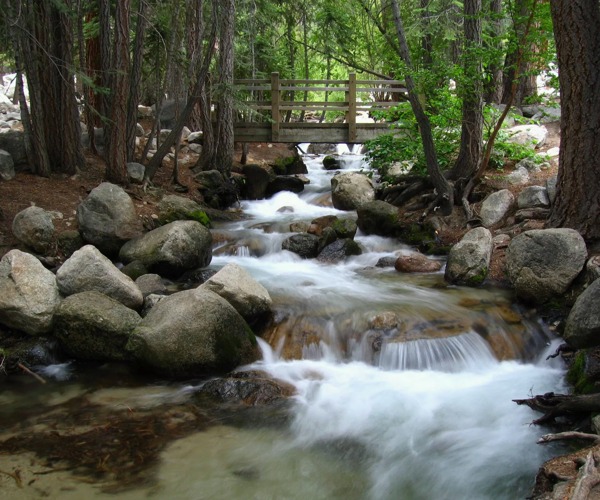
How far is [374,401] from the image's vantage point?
6.00 meters

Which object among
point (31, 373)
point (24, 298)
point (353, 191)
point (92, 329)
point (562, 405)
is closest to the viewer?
point (562, 405)

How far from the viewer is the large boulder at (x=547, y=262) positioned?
7289mm

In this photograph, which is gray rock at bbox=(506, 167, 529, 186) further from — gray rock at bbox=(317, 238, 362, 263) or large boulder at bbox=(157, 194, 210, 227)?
large boulder at bbox=(157, 194, 210, 227)

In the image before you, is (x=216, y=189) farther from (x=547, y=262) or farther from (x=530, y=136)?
(x=547, y=262)

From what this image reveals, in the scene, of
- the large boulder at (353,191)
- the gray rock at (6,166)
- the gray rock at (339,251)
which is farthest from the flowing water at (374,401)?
the gray rock at (6,166)

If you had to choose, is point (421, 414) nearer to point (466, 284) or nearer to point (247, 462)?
point (247, 462)

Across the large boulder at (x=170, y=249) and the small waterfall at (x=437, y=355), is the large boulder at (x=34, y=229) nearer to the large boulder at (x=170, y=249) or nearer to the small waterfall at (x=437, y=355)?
the large boulder at (x=170, y=249)

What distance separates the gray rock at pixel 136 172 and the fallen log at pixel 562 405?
886 centimetres

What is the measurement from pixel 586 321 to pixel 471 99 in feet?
16.8

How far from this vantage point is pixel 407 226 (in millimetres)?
10867

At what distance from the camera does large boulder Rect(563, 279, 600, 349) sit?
19.1ft

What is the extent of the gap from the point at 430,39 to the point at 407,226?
23.5ft

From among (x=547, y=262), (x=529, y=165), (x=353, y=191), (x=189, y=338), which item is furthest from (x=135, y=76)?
(x=547, y=262)

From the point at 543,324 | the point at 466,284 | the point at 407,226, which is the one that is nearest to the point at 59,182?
the point at 407,226
